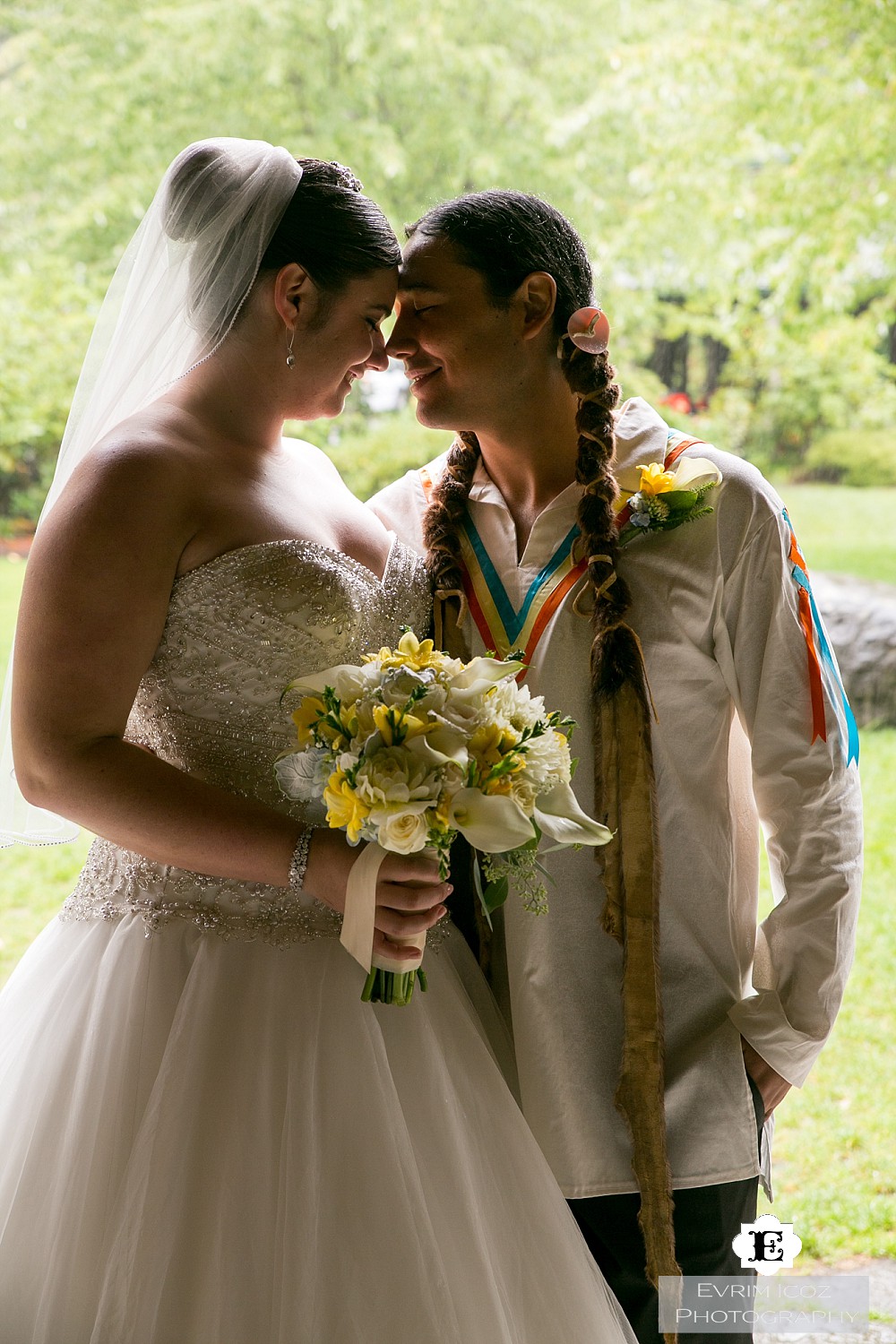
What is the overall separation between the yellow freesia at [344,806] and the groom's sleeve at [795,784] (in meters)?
0.81

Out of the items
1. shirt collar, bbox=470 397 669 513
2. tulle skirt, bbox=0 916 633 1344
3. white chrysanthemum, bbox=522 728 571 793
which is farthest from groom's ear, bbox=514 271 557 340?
tulle skirt, bbox=0 916 633 1344

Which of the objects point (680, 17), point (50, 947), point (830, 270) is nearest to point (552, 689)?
point (50, 947)

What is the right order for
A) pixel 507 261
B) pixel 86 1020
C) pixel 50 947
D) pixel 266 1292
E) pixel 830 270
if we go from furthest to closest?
pixel 830 270 < pixel 507 261 < pixel 50 947 < pixel 86 1020 < pixel 266 1292

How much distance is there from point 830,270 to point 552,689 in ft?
19.6

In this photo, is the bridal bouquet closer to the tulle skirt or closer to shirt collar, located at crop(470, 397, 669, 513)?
the tulle skirt

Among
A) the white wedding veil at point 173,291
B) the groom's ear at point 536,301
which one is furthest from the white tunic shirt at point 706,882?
the white wedding veil at point 173,291

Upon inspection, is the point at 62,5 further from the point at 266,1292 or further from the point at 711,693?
the point at 266,1292

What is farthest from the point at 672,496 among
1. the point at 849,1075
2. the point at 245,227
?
the point at 849,1075

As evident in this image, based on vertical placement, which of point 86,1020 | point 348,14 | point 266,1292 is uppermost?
point 348,14

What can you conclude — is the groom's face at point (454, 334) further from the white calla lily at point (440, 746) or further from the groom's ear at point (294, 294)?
the white calla lily at point (440, 746)

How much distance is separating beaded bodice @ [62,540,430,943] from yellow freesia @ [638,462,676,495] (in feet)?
1.76

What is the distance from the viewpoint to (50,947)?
1.99m

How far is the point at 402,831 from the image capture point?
1540 millimetres

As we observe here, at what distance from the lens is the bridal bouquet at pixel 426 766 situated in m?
1.56
